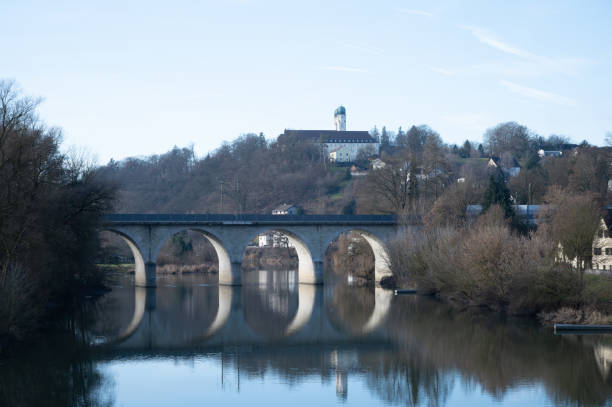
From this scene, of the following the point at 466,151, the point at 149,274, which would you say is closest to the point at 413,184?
the point at 149,274

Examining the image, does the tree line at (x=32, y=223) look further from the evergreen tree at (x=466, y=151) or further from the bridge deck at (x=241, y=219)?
the evergreen tree at (x=466, y=151)

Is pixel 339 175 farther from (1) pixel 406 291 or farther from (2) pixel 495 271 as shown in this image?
(2) pixel 495 271

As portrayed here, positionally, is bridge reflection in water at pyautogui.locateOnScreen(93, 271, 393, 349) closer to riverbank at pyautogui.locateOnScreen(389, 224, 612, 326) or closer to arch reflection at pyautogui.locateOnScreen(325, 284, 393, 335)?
arch reflection at pyautogui.locateOnScreen(325, 284, 393, 335)

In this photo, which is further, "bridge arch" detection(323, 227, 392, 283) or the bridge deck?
"bridge arch" detection(323, 227, 392, 283)

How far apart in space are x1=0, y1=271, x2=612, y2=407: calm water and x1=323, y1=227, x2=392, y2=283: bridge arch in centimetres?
1222

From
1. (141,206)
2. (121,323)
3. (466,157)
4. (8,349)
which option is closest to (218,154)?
(141,206)

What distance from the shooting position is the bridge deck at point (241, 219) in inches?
1617

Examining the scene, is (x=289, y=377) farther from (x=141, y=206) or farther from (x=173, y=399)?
(x=141, y=206)

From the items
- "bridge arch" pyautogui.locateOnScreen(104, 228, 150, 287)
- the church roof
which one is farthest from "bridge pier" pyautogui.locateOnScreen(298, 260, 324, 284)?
the church roof

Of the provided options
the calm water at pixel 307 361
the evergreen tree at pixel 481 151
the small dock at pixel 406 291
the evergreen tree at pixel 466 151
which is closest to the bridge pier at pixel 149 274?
the calm water at pixel 307 361

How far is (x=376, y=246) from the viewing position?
45.4 m

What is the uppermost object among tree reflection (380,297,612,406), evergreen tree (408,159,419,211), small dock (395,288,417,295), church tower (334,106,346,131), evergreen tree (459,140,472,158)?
church tower (334,106,346,131)

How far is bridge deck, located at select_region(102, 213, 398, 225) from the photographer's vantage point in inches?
1617

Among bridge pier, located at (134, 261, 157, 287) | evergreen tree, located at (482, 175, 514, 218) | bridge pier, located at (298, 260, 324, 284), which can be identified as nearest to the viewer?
evergreen tree, located at (482, 175, 514, 218)
